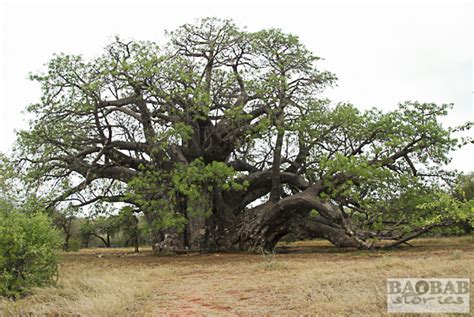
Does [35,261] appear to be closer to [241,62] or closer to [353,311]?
[353,311]

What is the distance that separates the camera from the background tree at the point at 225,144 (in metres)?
14.8

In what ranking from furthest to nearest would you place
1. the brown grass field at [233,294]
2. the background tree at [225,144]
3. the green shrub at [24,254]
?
the background tree at [225,144] → the green shrub at [24,254] → the brown grass field at [233,294]

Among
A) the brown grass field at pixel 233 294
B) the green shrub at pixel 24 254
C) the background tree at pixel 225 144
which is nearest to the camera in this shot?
the brown grass field at pixel 233 294

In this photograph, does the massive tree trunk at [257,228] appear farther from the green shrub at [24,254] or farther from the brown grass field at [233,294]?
the green shrub at [24,254]

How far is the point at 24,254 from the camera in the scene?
7.69m

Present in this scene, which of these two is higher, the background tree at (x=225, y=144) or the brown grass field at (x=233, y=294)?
the background tree at (x=225, y=144)

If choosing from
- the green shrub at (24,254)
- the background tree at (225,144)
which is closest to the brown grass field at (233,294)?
the green shrub at (24,254)

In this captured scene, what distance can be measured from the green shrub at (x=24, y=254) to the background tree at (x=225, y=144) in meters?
6.07

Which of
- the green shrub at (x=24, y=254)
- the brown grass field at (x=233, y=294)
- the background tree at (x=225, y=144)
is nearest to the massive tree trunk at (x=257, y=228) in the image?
the background tree at (x=225, y=144)

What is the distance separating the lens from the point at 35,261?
7887mm

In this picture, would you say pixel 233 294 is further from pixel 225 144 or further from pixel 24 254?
pixel 225 144

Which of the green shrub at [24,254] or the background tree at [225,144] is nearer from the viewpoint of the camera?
the green shrub at [24,254]

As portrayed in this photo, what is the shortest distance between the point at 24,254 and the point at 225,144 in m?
11.2

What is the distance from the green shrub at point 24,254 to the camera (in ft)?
24.5
